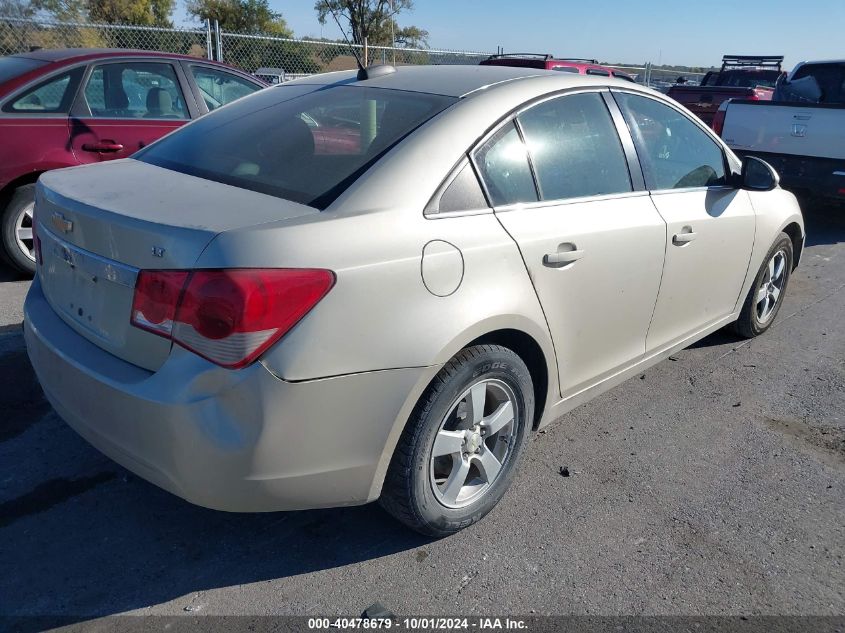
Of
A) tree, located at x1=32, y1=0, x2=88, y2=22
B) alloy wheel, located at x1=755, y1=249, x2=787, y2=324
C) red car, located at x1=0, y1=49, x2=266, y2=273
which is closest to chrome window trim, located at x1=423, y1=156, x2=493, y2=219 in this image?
alloy wheel, located at x1=755, y1=249, x2=787, y2=324

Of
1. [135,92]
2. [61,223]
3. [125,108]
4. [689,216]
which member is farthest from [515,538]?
[135,92]

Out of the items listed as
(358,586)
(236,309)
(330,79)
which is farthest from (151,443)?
(330,79)

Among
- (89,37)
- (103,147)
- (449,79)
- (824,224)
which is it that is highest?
(449,79)

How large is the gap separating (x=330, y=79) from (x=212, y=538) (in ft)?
7.06

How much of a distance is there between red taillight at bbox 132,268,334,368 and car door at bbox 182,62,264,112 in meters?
4.57

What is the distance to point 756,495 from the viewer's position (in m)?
3.26

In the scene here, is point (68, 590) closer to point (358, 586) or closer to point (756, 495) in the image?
point (358, 586)

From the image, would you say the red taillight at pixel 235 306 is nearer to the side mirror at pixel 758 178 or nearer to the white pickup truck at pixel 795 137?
the side mirror at pixel 758 178

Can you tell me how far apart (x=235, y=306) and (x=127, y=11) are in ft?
122

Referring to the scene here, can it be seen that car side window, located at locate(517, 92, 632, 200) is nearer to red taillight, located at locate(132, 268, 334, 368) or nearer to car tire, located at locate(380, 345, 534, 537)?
→ car tire, located at locate(380, 345, 534, 537)

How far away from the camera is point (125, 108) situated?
19.5 ft

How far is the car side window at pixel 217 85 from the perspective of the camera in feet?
21.2

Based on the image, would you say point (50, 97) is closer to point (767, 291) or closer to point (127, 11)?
point (767, 291)

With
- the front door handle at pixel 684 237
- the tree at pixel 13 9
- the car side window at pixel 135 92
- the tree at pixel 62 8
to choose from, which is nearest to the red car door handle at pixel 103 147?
the car side window at pixel 135 92
